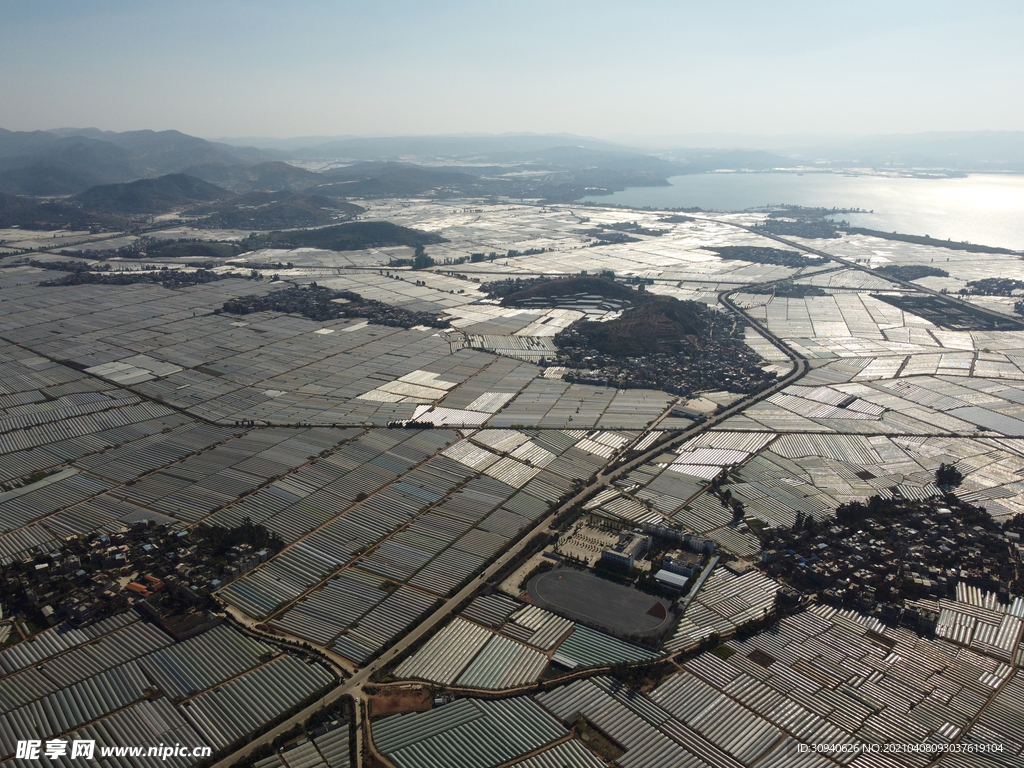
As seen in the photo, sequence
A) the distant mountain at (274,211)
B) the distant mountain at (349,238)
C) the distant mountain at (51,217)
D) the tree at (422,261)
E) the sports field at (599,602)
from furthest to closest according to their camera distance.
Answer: the distant mountain at (274,211), the distant mountain at (51,217), the distant mountain at (349,238), the tree at (422,261), the sports field at (599,602)

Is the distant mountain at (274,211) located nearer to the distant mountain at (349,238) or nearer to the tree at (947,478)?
the distant mountain at (349,238)

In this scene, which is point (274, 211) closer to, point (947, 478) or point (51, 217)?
point (51, 217)

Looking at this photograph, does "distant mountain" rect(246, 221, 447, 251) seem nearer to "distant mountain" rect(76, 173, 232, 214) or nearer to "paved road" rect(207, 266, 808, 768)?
"distant mountain" rect(76, 173, 232, 214)

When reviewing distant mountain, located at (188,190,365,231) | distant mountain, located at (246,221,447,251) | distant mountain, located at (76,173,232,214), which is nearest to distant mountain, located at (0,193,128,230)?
distant mountain, located at (76,173,232,214)

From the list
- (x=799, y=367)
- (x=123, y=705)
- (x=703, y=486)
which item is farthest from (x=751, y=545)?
(x=799, y=367)

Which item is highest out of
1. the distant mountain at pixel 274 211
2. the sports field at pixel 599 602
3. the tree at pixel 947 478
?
the distant mountain at pixel 274 211

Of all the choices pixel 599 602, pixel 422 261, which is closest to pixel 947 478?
pixel 599 602

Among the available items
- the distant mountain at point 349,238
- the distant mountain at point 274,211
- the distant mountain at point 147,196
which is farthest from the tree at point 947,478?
the distant mountain at point 147,196
